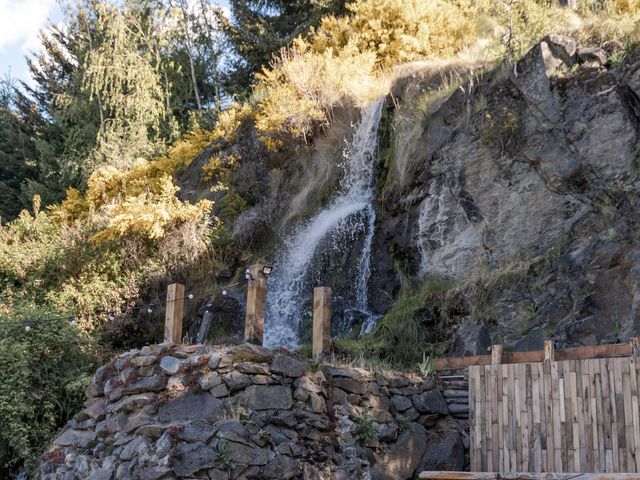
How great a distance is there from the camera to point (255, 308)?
880 centimetres

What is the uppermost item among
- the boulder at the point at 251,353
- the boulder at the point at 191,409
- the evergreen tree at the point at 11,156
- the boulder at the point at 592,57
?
the evergreen tree at the point at 11,156

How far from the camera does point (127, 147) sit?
2030 centimetres

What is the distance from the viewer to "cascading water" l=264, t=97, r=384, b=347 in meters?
11.6

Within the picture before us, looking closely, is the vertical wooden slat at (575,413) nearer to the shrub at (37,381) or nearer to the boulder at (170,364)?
the boulder at (170,364)

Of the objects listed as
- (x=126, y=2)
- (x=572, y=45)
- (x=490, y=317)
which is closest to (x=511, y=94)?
(x=572, y=45)

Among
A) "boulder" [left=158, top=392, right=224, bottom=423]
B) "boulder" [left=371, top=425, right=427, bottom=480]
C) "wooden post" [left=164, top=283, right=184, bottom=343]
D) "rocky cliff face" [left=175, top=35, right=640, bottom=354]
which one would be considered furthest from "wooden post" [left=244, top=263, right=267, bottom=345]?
"rocky cliff face" [left=175, top=35, right=640, bottom=354]

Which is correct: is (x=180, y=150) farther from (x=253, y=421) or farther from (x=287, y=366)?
(x=253, y=421)

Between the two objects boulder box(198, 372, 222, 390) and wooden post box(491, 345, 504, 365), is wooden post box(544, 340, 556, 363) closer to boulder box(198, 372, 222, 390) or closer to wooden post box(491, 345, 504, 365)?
wooden post box(491, 345, 504, 365)

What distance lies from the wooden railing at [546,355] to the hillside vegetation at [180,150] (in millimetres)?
922

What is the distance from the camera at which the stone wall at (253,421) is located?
7223 millimetres

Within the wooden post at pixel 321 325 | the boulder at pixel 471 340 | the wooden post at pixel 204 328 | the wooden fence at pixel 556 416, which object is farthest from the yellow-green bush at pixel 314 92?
the wooden fence at pixel 556 416

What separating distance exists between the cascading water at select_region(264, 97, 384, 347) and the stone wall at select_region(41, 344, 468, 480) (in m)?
2.66

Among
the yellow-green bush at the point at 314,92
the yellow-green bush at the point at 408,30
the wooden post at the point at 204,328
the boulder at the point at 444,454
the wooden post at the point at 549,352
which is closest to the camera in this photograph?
the wooden post at the point at 549,352

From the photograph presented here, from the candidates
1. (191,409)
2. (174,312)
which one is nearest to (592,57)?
(174,312)
